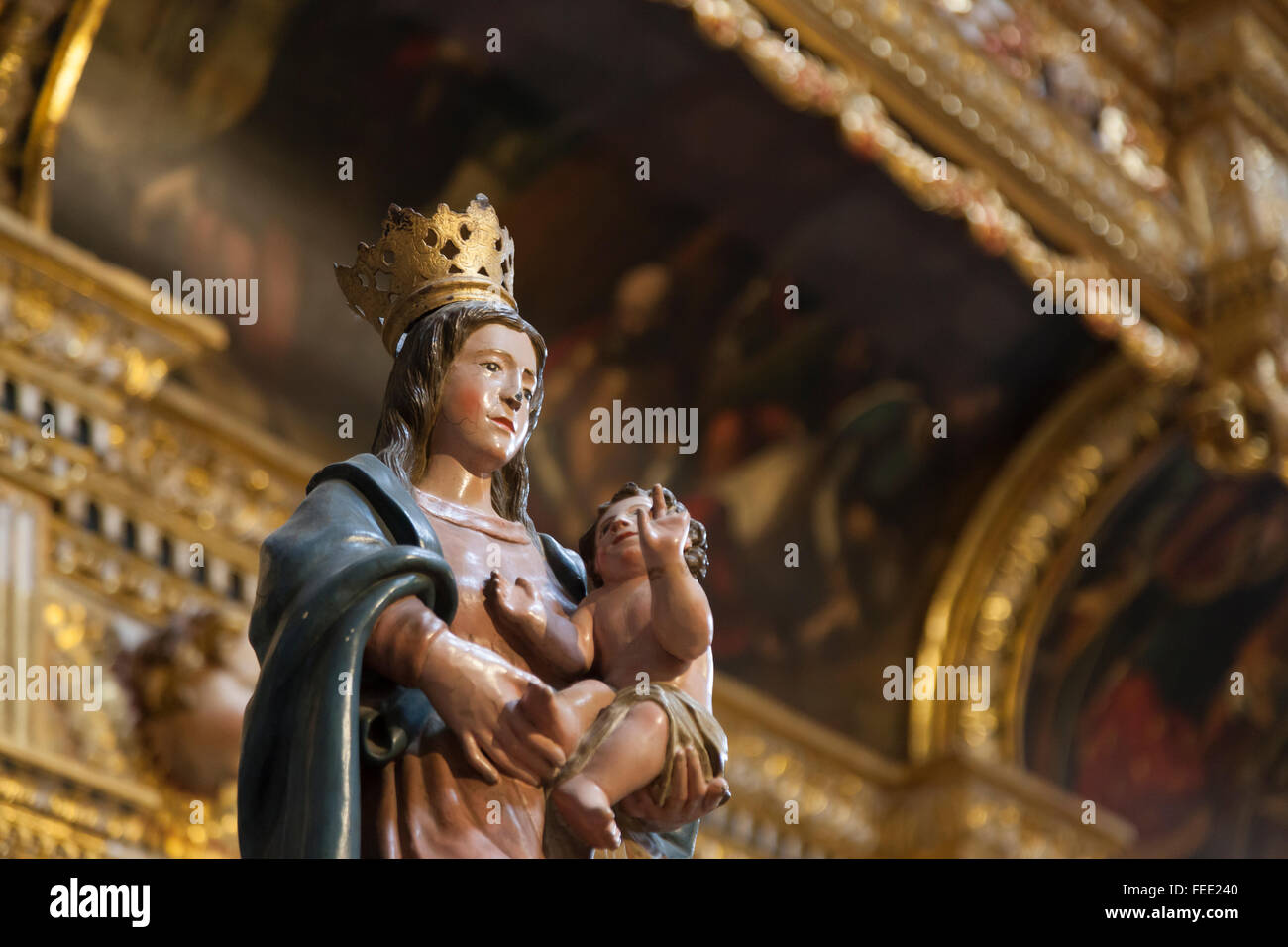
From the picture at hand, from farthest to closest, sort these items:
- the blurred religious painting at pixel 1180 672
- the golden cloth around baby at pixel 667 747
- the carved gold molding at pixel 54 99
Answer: the blurred religious painting at pixel 1180 672
the carved gold molding at pixel 54 99
the golden cloth around baby at pixel 667 747

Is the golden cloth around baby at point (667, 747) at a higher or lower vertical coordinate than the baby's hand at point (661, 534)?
lower

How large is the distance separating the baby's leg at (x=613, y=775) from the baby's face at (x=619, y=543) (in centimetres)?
32

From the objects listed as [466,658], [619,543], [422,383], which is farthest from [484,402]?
[466,658]

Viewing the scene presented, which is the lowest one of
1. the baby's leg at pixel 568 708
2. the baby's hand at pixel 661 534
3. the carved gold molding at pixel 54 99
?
the baby's leg at pixel 568 708

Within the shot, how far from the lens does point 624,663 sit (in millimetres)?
3033

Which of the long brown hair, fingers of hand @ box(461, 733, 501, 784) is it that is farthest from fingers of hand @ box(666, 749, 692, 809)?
the long brown hair

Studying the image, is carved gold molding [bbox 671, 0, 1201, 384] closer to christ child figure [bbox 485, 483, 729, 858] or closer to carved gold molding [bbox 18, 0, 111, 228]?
carved gold molding [bbox 18, 0, 111, 228]

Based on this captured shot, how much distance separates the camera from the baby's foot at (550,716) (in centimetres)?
274

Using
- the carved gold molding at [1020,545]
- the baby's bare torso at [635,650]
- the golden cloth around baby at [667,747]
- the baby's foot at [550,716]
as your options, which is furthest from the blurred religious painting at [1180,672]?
the baby's foot at [550,716]

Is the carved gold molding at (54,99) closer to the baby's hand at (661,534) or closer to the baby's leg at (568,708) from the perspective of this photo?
the baby's hand at (661,534)

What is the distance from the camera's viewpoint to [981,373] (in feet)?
35.6

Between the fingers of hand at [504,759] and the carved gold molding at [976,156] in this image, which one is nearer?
the fingers of hand at [504,759]

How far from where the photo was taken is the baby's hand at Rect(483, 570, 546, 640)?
3.00 m
